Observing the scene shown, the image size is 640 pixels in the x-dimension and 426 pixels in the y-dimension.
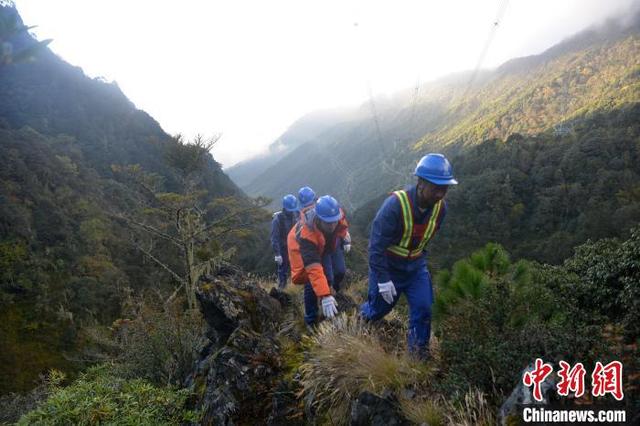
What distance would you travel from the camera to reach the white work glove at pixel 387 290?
4086 mm

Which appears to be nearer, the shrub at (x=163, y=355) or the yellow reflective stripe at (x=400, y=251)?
the yellow reflective stripe at (x=400, y=251)

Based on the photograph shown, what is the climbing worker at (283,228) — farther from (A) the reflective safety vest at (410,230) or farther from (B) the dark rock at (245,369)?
(A) the reflective safety vest at (410,230)

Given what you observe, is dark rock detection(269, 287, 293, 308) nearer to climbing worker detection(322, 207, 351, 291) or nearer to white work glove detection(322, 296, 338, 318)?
climbing worker detection(322, 207, 351, 291)

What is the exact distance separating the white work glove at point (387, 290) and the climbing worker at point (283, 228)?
4514mm

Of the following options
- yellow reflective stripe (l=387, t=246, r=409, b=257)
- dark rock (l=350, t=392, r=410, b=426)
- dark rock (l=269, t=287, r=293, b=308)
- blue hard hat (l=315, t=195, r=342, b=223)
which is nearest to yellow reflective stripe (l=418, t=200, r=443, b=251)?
yellow reflective stripe (l=387, t=246, r=409, b=257)

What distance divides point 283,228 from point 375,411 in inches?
235

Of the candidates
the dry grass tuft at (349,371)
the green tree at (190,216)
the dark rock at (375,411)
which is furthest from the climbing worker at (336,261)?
the green tree at (190,216)

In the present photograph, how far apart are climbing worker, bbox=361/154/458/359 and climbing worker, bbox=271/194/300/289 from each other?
4403 millimetres

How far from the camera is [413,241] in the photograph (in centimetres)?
414

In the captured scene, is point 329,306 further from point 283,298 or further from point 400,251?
point 283,298

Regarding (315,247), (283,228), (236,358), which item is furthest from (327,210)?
(283,228)

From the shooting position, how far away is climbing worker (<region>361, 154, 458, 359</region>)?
3.84 m

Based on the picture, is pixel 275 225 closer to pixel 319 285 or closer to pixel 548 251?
pixel 319 285

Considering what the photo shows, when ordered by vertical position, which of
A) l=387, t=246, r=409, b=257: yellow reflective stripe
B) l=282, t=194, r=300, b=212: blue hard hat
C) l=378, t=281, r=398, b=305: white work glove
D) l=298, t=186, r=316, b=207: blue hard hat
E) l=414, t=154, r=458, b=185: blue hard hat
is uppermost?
l=414, t=154, r=458, b=185: blue hard hat
